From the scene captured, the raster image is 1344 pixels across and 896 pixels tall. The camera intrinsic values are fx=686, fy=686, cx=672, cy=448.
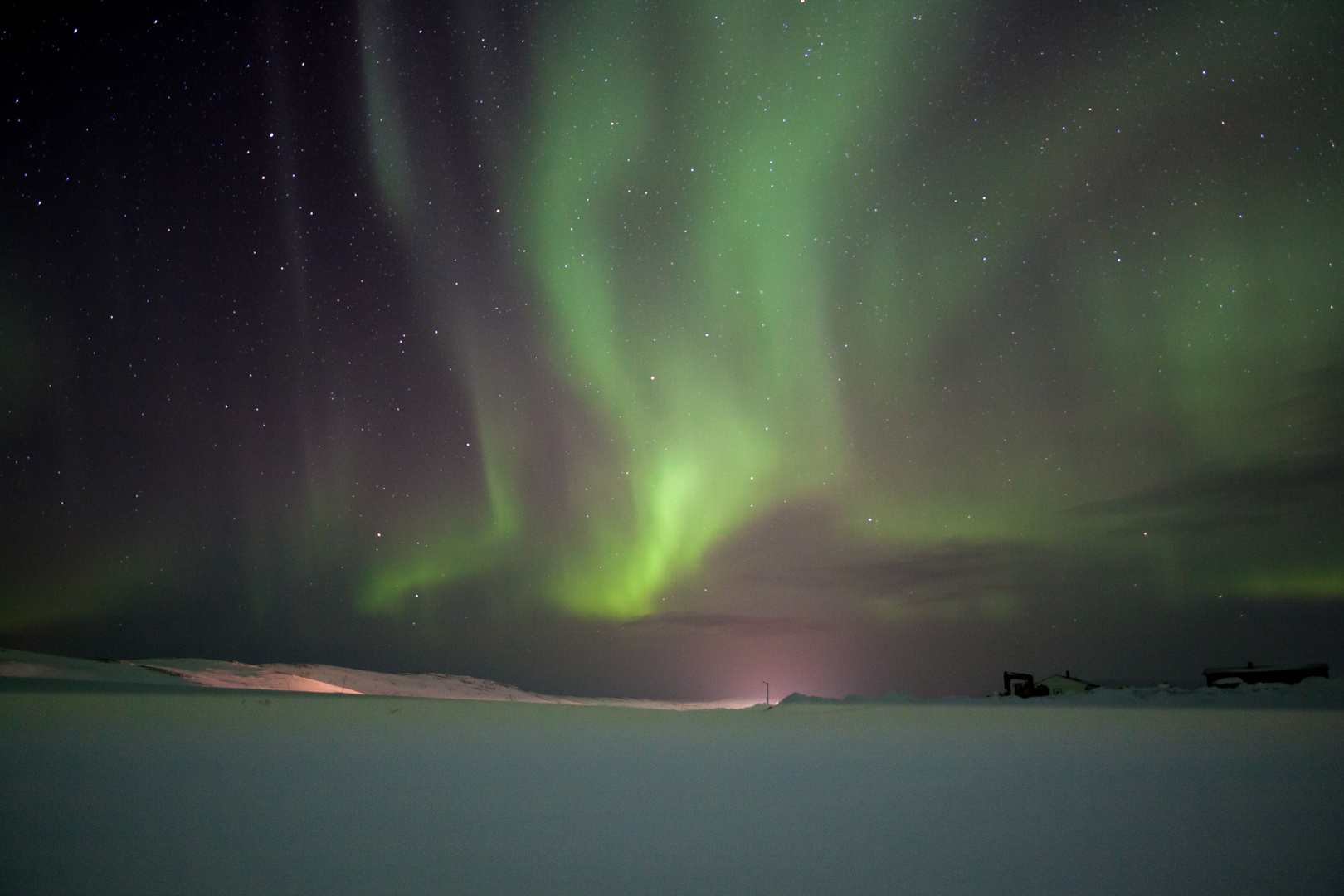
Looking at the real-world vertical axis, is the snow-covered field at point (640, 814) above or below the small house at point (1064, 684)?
above

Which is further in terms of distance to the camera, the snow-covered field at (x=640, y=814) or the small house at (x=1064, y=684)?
the small house at (x=1064, y=684)

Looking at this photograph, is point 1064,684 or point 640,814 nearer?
point 640,814

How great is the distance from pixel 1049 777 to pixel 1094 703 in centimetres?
1931

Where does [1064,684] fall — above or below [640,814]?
below

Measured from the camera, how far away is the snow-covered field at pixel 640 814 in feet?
9.34

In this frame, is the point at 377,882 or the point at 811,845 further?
the point at 811,845

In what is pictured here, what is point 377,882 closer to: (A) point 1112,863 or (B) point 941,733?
(A) point 1112,863

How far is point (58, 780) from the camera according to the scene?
4293 millimetres

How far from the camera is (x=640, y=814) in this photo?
397 cm

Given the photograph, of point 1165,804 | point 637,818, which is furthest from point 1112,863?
point 637,818

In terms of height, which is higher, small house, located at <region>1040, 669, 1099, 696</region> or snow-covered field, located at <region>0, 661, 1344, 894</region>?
snow-covered field, located at <region>0, 661, 1344, 894</region>

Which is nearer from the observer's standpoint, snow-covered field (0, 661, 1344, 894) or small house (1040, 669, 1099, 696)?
snow-covered field (0, 661, 1344, 894)

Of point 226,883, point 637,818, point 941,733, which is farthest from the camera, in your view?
point 941,733

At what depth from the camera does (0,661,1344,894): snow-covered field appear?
2.85 m
